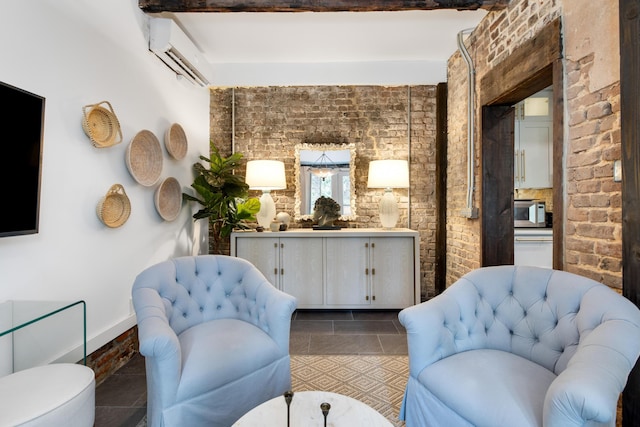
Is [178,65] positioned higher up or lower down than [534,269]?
higher up

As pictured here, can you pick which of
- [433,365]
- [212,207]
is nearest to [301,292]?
[212,207]

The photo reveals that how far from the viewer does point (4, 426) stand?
100cm

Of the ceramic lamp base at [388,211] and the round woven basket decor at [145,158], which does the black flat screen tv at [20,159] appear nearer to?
the round woven basket decor at [145,158]

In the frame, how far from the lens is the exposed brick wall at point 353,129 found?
3990mm

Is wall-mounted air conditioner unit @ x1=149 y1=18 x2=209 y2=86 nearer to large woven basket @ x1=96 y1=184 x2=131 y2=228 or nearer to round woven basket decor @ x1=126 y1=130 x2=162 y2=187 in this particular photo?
round woven basket decor @ x1=126 y1=130 x2=162 y2=187

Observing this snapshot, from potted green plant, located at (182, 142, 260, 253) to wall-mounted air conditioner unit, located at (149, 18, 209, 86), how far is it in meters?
0.83

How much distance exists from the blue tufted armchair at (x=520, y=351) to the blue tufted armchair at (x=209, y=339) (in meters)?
0.75

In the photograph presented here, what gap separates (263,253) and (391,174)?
168cm

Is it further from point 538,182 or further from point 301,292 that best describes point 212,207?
point 538,182

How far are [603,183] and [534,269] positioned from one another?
0.59m

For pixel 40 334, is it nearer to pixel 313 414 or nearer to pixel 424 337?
pixel 313 414

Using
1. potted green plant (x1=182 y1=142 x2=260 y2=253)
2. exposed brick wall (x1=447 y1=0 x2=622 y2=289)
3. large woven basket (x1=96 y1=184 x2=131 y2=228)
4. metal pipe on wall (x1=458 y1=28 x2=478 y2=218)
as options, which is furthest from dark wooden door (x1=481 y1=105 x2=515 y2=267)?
large woven basket (x1=96 y1=184 x2=131 y2=228)

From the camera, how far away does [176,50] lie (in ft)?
9.56

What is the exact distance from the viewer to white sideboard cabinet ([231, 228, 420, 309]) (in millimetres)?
3520
